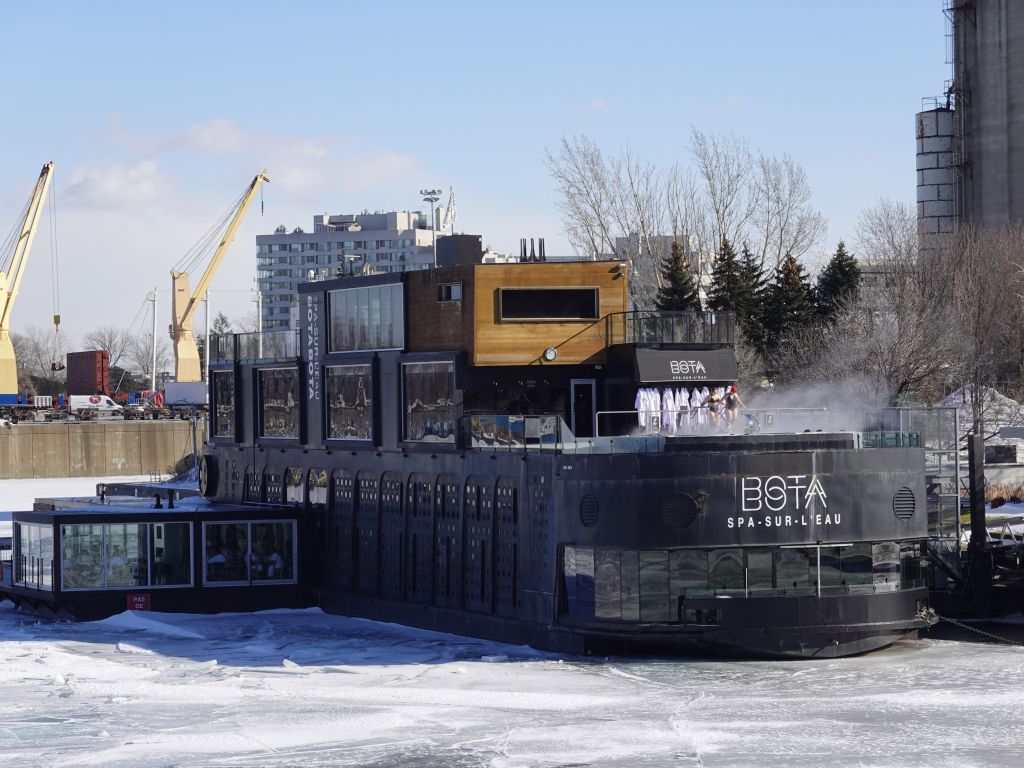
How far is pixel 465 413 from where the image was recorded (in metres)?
40.5

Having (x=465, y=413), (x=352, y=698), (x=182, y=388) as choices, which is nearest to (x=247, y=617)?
(x=465, y=413)

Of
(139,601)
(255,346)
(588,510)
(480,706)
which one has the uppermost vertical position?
(255,346)

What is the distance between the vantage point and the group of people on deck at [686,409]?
37.2m

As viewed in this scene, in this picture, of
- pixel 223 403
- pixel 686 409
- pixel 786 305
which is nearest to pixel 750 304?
pixel 786 305

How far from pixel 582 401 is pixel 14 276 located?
107450 millimetres

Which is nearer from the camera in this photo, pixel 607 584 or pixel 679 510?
pixel 679 510

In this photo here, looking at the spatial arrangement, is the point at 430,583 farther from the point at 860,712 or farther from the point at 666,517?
the point at 860,712

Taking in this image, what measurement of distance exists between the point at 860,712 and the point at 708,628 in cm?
527

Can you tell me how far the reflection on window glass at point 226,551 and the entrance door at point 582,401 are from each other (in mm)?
10371

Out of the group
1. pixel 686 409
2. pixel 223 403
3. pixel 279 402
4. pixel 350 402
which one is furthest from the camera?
pixel 223 403

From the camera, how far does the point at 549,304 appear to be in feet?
133

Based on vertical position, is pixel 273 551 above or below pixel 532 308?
below

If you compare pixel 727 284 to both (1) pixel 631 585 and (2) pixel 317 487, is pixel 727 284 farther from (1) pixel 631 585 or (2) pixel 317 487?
(1) pixel 631 585

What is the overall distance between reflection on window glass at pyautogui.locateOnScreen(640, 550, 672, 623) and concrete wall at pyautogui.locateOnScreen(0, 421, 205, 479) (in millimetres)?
71869
